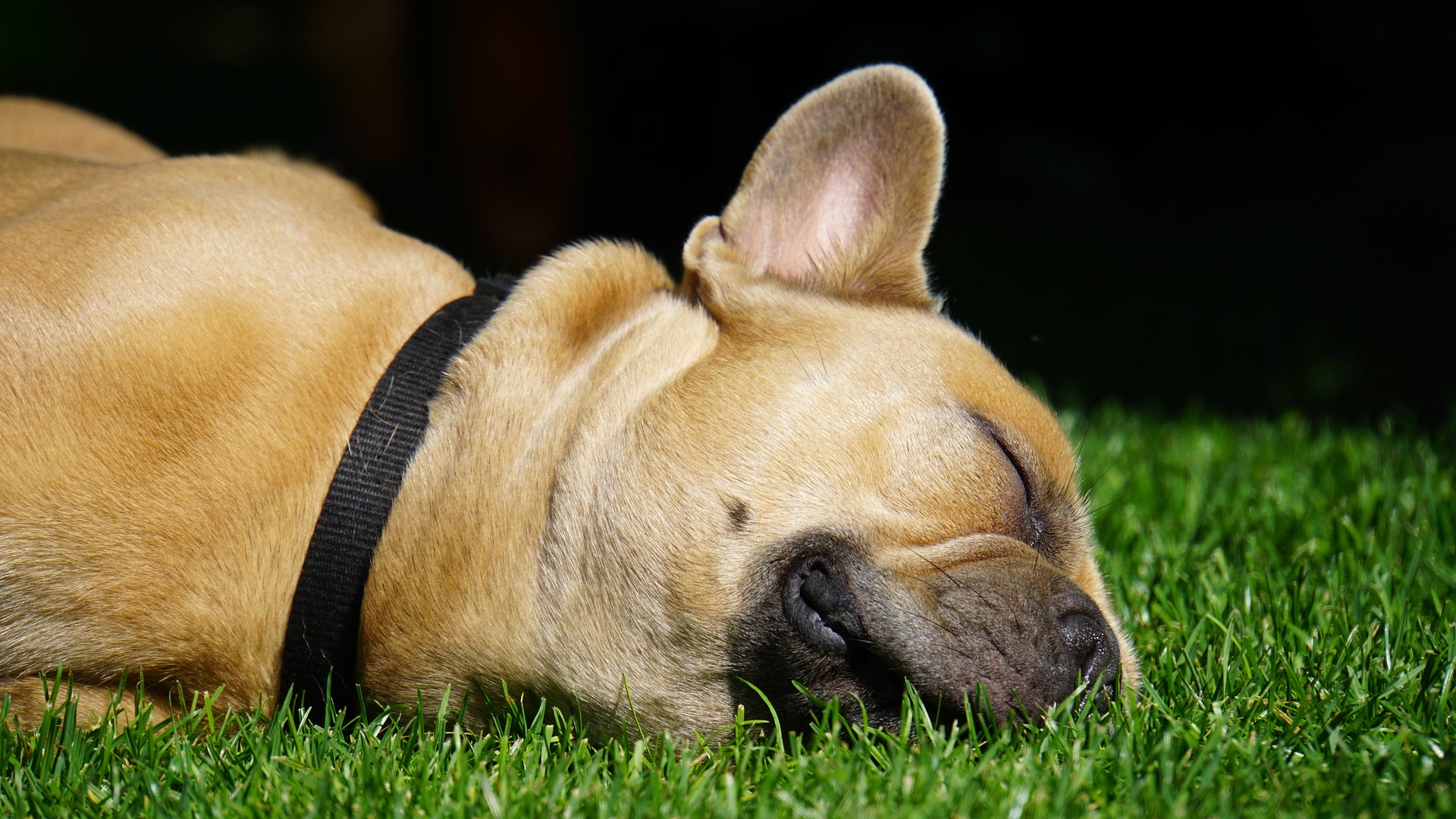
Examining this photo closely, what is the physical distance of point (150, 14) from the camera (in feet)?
58.9

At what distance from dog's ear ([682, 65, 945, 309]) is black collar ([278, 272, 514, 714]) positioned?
979 mm

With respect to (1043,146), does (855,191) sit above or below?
above

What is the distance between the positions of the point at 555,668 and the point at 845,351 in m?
1.06

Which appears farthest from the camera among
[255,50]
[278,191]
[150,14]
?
[255,50]

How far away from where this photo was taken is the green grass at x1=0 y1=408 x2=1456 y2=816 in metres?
2.33

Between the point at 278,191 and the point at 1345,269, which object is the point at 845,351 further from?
the point at 1345,269

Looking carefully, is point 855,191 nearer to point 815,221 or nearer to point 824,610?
point 815,221

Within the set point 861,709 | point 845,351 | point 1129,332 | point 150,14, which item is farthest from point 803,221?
point 150,14

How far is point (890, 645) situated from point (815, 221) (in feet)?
4.57

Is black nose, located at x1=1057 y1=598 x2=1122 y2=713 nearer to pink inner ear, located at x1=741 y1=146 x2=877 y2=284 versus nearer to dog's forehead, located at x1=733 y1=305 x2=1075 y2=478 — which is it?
dog's forehead, located at x1=733 y1=305 x2=1075 y2=478

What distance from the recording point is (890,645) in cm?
265

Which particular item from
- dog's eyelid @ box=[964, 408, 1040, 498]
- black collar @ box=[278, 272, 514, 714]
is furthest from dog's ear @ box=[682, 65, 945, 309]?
black collar @ box=[278, 272, 514, 714]

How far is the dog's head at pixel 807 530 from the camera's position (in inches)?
105

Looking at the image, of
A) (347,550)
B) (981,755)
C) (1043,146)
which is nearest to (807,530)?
(981,755)
